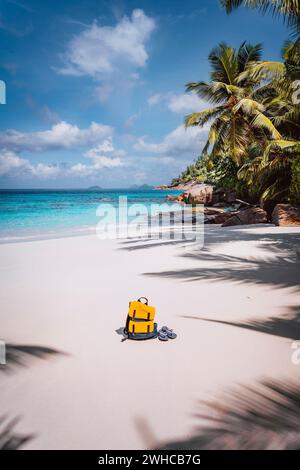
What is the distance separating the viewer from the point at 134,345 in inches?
112

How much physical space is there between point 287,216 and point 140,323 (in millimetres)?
11162

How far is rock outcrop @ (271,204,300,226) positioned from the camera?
39.0ft

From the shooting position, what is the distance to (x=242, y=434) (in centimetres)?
174

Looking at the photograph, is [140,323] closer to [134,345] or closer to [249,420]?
[134,345]

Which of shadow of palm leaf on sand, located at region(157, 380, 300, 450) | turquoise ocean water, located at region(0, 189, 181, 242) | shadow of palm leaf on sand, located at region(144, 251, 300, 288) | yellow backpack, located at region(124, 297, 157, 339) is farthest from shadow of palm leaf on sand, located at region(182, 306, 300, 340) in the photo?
turquoise ocean water, located at region(0, 189, 181, 242)

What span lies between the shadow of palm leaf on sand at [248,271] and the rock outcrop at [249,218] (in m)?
7.80

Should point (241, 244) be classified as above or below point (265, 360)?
above

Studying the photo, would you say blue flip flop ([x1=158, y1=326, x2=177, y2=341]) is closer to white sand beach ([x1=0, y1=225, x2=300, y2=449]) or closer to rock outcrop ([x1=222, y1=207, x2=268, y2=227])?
white sand beach ([x1=0, y1=225, x2=300, y2=449])

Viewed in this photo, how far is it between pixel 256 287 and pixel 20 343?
3459mm

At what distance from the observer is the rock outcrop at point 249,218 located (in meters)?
14.1

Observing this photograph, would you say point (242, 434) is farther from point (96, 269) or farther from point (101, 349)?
point (96, 269)

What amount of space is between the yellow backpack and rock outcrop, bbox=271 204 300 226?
10.7 m
